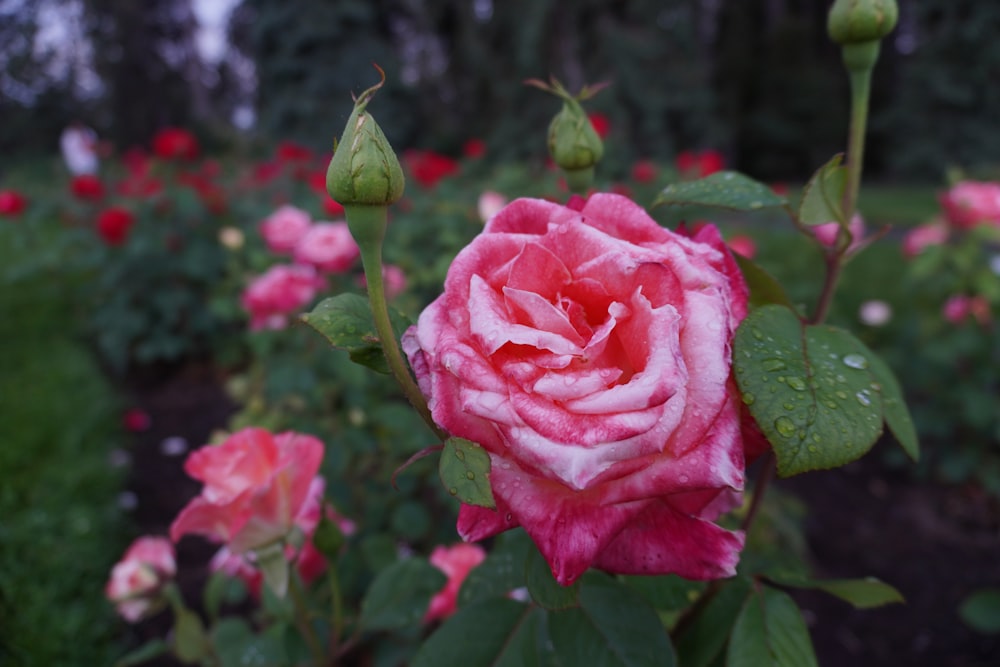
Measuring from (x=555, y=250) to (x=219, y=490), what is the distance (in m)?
0.39

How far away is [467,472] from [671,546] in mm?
119

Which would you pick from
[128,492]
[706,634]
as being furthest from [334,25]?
[706,634]

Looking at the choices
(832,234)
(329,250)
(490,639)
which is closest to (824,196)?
(832,234)

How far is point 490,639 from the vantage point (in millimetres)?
536

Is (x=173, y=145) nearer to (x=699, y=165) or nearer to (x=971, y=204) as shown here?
(x=699, y=165)

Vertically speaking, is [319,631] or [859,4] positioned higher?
[859,4]

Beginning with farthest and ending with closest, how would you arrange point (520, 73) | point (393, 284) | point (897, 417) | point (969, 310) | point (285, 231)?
point (520, 73)
point (969, 310)
point (285, 231)
point (393, 284)
point (897, 417)

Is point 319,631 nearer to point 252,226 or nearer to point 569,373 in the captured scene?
point 569,373

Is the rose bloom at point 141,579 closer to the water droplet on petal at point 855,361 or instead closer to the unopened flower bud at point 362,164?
the unopened flower bud at point 362,164

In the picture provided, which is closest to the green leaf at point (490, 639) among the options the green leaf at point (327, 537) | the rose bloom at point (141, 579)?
the green leaf at point (327, 537)

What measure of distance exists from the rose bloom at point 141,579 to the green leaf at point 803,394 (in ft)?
2.98

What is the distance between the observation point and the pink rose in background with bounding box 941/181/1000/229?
2074 millimetres

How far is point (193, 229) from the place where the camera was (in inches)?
128

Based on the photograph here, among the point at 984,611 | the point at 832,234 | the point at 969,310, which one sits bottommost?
the point at 969,310
